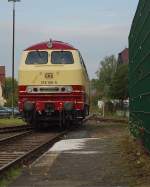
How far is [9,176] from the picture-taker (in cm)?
1156

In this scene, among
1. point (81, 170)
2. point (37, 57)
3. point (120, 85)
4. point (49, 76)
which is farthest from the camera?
point (120, 85)

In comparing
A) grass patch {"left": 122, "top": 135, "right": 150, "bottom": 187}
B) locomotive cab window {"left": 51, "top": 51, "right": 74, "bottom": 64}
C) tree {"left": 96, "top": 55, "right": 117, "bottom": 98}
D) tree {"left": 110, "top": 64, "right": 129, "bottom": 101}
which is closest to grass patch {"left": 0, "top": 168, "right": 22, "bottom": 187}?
grass patch {"left": 122, "top": 135, "right": 150, "bottom": 187}

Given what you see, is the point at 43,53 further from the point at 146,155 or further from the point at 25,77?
the point at 146,155

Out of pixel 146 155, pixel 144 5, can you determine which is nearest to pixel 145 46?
pixel 144 5

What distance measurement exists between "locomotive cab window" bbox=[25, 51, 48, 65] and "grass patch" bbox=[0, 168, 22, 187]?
1503cm

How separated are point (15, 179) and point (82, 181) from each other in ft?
4.11

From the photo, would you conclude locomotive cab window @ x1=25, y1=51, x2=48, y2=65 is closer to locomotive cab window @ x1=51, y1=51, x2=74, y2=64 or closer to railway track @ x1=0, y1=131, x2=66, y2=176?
locomotive cab window @ x1=51, y1=51, x2=74, y2=64

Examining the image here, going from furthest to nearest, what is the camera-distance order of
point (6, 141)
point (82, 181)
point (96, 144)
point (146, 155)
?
1. point (6, 141)
2. point (96, 144)
3. point (146, 155)
4. point (82, 181)

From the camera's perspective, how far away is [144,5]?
Result: 1271cm

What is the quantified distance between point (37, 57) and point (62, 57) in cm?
110

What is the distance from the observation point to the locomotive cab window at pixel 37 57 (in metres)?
27.4

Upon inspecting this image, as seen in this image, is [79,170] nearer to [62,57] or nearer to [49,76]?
[49,76]

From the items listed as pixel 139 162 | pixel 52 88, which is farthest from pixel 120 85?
pixel 139 162

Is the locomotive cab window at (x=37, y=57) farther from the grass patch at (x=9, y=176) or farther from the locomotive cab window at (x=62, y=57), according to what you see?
the grass patch at (x=9, y=176)
